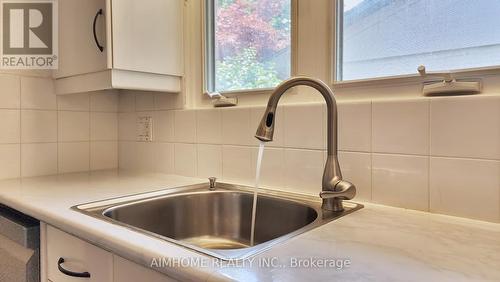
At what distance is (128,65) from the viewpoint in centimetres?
131

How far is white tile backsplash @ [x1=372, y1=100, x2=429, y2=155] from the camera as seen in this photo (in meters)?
0.90

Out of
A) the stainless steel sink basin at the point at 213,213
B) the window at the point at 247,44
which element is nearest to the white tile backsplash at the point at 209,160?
the stainless steel sink basin at the point at 213,213

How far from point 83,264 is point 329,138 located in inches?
27.0

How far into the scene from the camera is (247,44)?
141cm

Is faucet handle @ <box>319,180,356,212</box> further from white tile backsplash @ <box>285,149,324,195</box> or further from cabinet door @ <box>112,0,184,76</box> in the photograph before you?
cabinet door @ <box>112,0,184,76</box>

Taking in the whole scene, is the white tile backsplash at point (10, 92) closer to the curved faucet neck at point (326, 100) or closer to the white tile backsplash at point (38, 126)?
the white tile backsplash at point (38, 126)

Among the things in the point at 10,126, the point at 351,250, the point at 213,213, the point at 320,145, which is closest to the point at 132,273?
the point at 351,250

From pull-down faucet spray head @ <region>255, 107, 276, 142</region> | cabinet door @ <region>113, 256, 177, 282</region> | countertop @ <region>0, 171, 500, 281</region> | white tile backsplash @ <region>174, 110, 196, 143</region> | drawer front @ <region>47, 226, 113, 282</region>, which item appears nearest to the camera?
countertop @ <region>0, 171, 500, 281</region>

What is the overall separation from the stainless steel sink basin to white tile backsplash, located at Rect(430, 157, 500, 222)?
208 millimetres

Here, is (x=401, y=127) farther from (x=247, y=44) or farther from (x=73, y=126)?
(x=73, y=126)

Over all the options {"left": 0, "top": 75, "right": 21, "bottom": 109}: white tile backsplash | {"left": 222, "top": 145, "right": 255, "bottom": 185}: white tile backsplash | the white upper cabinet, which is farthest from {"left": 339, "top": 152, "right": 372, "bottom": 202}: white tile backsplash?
{"left": 0, "top": 75, "right": 21, "bottom": 109}: white tile backsplash

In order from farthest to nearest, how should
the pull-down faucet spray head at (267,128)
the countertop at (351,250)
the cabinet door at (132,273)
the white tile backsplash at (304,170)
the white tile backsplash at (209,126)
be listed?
the white tile backsplash at (209,126) < the white tile backsplash at (304,170) < the pull-down faucet spray head at (267,128) < the cabinet door at (132,273) < the countertop at (351,250)

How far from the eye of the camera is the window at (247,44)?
128 centimetres

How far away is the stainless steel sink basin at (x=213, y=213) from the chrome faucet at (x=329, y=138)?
0.20ft
